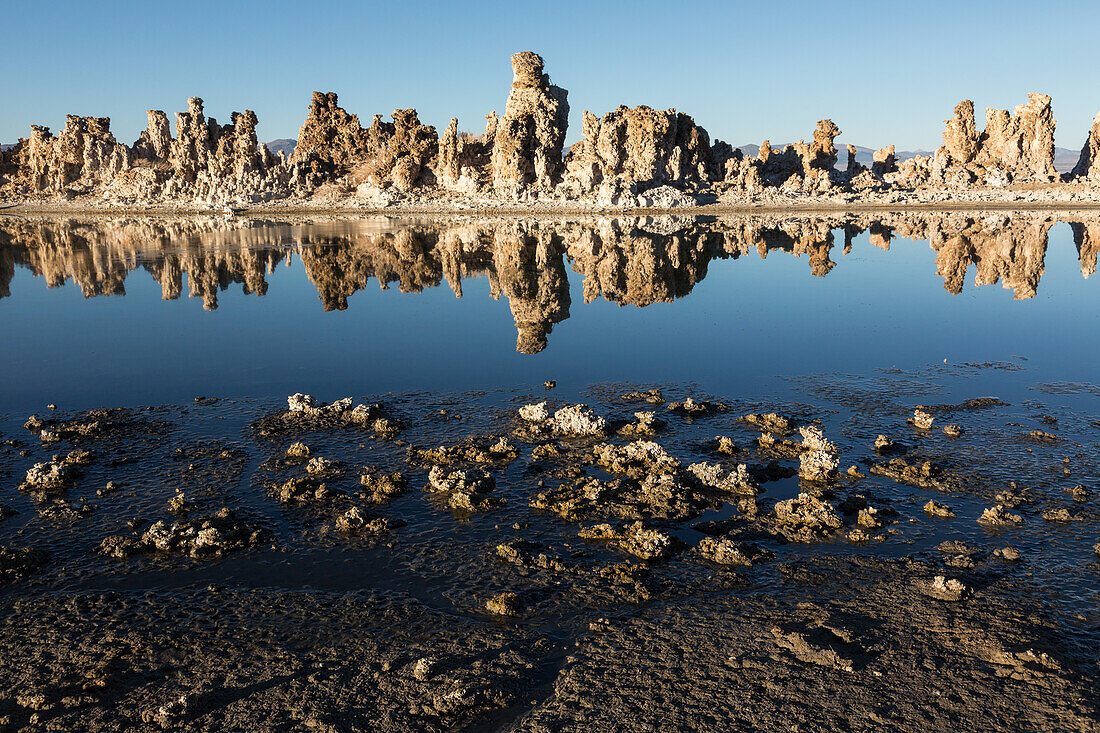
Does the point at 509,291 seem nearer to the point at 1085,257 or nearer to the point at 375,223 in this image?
the point at 1085,257

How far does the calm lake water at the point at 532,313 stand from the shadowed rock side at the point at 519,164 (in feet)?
141

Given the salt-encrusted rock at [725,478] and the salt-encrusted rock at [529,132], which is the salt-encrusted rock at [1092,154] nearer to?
the salt-encrusted rock at [529,132]

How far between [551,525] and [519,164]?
9189cm

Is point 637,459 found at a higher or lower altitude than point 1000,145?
lower

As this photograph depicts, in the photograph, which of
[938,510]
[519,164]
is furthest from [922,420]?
[519,164]

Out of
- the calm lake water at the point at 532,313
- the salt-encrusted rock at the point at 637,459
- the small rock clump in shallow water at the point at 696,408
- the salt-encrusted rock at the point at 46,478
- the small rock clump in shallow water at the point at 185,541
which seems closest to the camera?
the small rock clump in shallow water at the point at 185,541

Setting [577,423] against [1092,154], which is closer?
[577,423]

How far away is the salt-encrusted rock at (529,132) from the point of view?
3799 inches

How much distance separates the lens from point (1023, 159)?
4530 inches

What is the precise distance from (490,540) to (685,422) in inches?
285

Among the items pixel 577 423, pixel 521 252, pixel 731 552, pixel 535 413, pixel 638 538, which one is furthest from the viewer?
pixel 521 252

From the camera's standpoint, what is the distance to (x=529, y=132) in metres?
98.1

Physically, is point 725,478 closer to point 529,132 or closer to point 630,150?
point 529,132

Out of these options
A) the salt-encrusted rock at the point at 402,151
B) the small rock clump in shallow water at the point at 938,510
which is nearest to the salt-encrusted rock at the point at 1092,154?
the salt-encrusted rock at the point at 402,151
